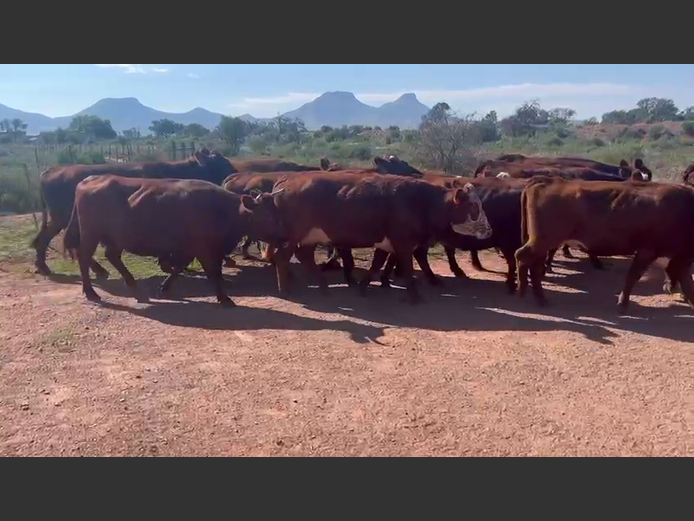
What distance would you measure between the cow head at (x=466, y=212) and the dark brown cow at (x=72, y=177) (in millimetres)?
5546

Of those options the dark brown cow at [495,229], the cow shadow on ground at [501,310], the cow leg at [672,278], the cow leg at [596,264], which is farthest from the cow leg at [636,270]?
the cow leg at [596,264]

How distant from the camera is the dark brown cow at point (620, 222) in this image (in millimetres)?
9102

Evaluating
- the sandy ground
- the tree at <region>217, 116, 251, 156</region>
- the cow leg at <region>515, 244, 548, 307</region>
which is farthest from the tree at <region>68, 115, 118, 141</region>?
the cow leg at <region>515, 244, 548, 307</region>

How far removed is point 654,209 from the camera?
9078mm

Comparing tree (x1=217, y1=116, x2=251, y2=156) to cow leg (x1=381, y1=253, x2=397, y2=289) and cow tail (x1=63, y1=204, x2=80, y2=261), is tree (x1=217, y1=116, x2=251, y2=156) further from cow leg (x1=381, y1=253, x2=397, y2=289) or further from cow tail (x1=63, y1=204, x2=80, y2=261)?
cow leg (x1=381, y1=253, x2=397, y2=289)

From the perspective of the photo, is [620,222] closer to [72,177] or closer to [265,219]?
[265,219]

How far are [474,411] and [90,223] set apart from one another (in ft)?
21.7

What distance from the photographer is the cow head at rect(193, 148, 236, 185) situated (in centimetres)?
1426

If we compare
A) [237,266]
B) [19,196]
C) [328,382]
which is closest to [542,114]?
[19,196]

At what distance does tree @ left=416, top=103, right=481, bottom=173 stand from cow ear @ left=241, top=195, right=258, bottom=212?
16.4 metres

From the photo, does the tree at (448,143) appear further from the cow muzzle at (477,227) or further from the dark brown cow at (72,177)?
the cow muzzle at (477,227)

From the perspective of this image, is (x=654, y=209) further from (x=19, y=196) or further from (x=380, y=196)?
(x=19, y=196)

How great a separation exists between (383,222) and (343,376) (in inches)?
149

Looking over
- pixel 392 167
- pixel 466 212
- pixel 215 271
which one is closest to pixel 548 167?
pixel 392 167
